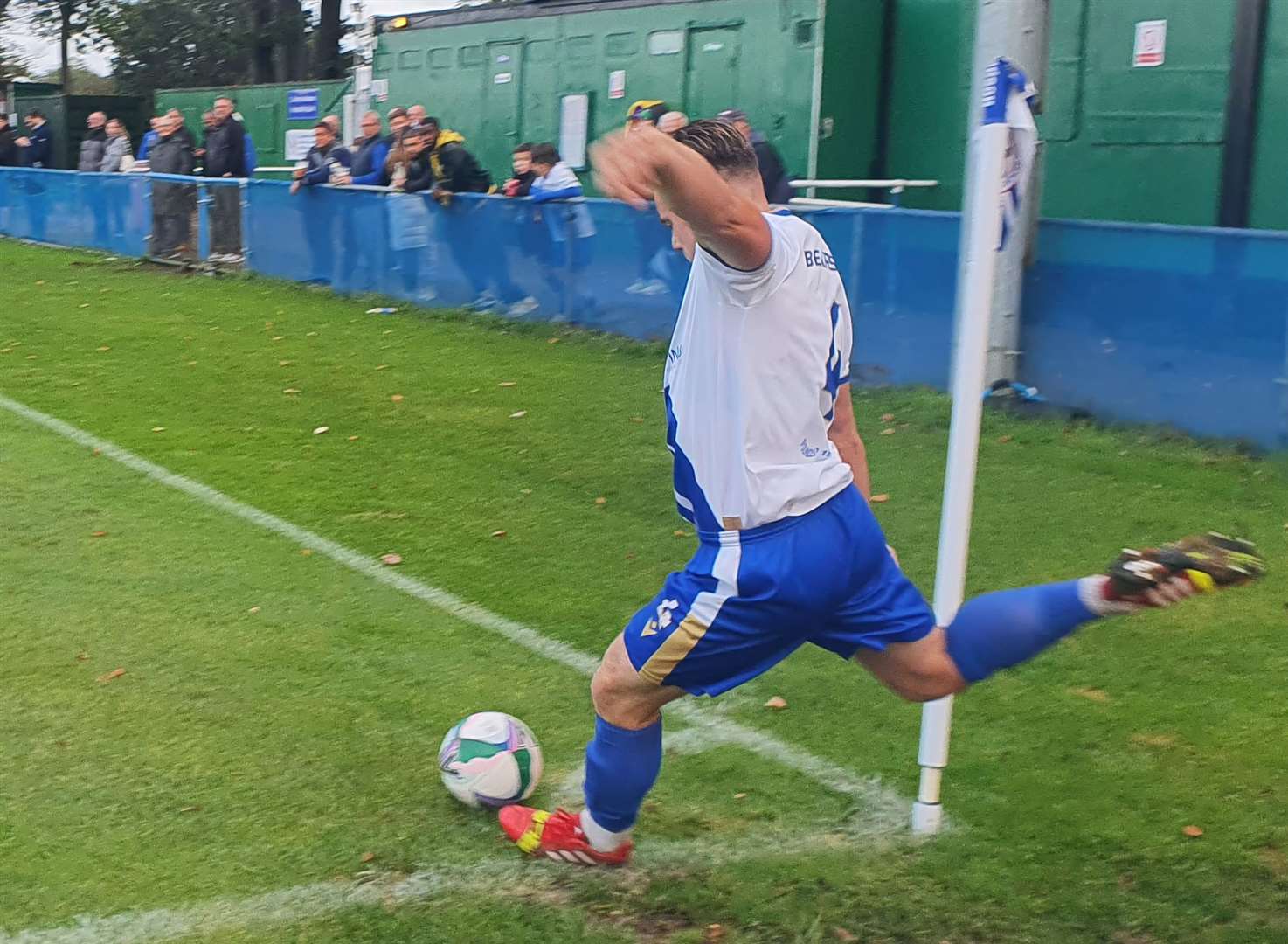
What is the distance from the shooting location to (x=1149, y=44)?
12289 millimetres

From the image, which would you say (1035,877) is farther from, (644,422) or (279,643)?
(644,422)

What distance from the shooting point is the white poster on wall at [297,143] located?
23802mm

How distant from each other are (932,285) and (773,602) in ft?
22.7

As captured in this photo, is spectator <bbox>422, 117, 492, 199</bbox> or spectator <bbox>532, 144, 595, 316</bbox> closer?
spectator <bbox>532, 144, 595, 316</bbox>

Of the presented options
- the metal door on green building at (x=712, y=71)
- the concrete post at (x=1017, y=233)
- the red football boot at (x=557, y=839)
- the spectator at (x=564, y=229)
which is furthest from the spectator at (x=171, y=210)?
the red football boot at (x=557, y=839)

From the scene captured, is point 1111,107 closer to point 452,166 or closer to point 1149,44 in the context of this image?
point 1149,44

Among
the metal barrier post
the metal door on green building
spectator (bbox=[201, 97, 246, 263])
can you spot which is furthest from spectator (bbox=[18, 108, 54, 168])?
the metal door on green building

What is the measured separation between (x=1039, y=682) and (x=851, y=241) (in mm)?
5688

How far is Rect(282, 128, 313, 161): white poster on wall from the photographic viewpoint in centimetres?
2380

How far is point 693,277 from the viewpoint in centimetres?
323

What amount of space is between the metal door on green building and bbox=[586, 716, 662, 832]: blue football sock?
12011mm

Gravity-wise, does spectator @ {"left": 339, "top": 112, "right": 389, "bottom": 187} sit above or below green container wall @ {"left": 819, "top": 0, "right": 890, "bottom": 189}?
below

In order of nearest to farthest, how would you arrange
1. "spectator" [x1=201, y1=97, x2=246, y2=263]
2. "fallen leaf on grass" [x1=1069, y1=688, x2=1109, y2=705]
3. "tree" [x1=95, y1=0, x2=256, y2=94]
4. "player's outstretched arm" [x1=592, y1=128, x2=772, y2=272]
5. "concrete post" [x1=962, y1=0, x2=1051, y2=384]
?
"player's outstretched arm" [x1=592, y1=128, x2=772, y2=272]
"fallen leaf on grass" [x1=1069, y1=688, x2=1109, y2=705]
"concrete post" [x1=962, y1=0, x2=1051, y2=384]
"spectator" [x1=201, y1=97, x2=246, y2=263]
"tree" [x1=95, y1=0, x2=256, y2=94]

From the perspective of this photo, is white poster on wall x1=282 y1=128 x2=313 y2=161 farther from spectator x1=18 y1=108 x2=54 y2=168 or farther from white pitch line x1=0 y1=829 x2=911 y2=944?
white pitch line x1=0 y1=829 x2=911 y2=944
